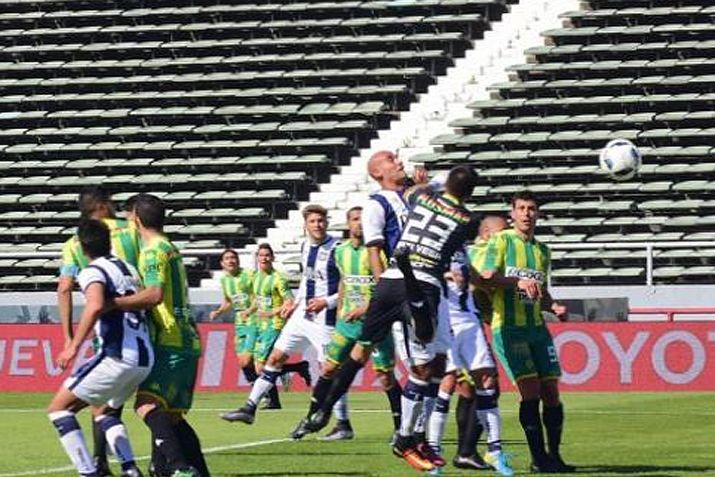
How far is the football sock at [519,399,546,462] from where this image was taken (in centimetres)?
1430

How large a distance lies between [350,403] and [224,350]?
14.7ft

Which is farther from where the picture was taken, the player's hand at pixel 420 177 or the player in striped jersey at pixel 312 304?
the player in striped jersey at pixel 312 304

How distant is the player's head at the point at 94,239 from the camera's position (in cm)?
1184

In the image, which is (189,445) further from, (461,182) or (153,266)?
(461,182)

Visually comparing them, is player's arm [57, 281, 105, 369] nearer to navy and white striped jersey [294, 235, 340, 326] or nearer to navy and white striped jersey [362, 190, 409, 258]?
navy and white striped jersey [362, 190, 409, 258]

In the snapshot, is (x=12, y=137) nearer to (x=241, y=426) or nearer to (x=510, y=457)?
(x=241, y=426)

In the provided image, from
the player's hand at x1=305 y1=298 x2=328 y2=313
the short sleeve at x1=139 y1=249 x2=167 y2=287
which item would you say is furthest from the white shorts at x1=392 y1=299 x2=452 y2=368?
the player's hand at x1=305 y1=298 x2=328 y2=313

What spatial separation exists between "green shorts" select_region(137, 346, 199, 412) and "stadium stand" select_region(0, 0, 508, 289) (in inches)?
930

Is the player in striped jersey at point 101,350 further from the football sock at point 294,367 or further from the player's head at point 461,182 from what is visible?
the football sock at point 294,367

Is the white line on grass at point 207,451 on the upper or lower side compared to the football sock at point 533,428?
lower

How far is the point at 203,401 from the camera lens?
84.4 feet

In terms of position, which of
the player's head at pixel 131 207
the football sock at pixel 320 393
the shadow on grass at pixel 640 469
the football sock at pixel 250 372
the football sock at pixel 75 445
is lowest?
the football sock at pixel 250 372

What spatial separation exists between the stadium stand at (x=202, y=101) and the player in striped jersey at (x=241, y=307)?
8695 millimetres

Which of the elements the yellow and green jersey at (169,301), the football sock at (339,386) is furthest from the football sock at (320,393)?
the yellow and green jersey at (169,301)
